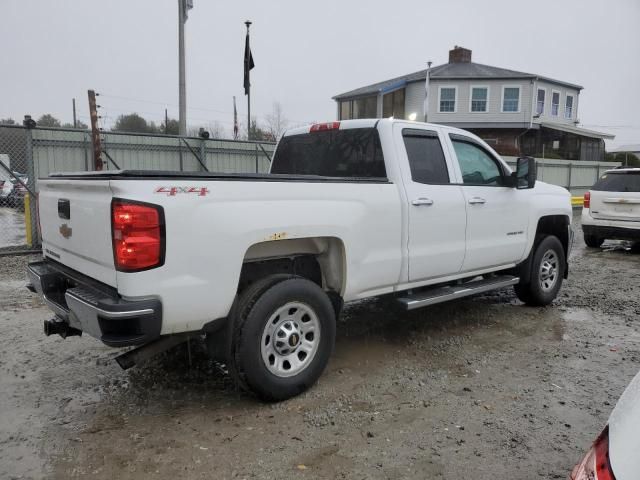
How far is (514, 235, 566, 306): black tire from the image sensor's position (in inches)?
240

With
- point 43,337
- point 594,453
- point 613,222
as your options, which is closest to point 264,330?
point 594,453

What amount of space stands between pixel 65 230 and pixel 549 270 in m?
5.36

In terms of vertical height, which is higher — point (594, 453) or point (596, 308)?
point (594, 453)

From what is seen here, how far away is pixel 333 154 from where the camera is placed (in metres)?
4.95

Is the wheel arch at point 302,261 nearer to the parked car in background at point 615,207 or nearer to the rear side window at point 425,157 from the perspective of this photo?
the rear side window at point 425,157

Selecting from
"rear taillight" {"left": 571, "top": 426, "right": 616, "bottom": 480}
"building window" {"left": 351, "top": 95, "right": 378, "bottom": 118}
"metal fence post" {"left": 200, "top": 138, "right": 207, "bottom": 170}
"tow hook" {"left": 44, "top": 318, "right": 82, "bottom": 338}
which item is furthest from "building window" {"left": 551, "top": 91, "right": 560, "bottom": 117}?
"rear taillight" {"left": 571, "top": 426, "right": 616, "bottom": 480}

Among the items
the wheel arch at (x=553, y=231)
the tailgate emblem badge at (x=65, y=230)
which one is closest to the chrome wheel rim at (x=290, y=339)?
the tailgate emblem badge at (x=65, y=230)

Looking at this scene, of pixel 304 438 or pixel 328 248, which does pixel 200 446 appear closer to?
pixel 304 438

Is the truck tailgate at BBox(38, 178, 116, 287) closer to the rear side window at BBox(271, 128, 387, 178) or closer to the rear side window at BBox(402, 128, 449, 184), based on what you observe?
the rear side window at BBox(271, 128, 387, 178)

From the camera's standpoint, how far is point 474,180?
529cm

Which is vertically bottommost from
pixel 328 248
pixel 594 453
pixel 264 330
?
pixel 264 330

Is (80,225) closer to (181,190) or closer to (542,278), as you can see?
(181,190)

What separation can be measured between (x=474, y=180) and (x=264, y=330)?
9.57 ft

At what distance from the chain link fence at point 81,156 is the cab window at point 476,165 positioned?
6.56 metres
